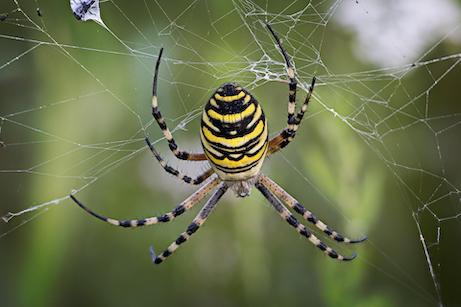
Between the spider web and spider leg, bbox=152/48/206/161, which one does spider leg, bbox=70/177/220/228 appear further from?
spider leg, bbox=152/48/206/161

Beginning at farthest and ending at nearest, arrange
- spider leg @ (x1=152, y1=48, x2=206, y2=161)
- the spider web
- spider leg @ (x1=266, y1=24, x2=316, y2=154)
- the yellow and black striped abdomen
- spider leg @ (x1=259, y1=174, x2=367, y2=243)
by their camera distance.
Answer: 1. spider leg @ (x1=259, y1=174, x2=367, y2=243)
2. the spider web
3. spider leg @ (x1=152, y1=48, x2=206, y2=161)
4. spider leg @ (x1=266, y1=24, x2=316, y2=154)
5. the yellow and black striped abdomen

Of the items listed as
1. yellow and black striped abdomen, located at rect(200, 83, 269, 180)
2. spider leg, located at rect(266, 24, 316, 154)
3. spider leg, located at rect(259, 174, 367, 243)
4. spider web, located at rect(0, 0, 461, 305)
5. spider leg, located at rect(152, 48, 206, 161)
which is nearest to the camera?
yellow and black striped abdomen, located at rect(200, 83, 269, 180)

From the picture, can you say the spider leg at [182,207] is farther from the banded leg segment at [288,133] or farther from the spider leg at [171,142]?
the banded leg segment at [288,133]

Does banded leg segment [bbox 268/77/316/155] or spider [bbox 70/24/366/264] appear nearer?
spider [bbox 70/24/366/264]

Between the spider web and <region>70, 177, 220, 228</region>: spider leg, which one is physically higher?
the spider web

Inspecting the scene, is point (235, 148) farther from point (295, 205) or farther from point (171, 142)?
point (295, 205)

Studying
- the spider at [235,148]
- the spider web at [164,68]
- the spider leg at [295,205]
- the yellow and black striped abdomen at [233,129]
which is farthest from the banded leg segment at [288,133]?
the spider leg at [295,205]

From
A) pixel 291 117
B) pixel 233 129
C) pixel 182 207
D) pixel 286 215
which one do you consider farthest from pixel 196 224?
pixel 233 129

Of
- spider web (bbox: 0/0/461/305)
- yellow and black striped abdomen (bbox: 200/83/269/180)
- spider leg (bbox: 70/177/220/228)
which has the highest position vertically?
spider web (bbox: 0/0/461/305)

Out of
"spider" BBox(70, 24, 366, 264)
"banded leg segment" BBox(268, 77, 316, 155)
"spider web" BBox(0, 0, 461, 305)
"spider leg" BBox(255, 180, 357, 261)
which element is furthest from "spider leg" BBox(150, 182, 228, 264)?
"banded leg segment" BBox(268, 77, 316, 155)
